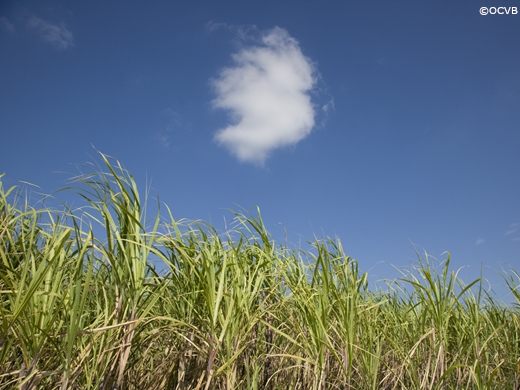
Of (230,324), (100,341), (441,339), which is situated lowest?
(100,341)

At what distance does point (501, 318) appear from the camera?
2.87 meters

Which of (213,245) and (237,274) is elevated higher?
(213,245)

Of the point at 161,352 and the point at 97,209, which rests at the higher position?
the point at 97,209

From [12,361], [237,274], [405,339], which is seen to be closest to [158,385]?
[237,274]

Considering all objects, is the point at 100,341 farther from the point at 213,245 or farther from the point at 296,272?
the point at 296,272

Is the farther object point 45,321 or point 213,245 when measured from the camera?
point 213,245

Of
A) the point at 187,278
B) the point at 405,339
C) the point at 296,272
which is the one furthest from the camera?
the point at 405,339

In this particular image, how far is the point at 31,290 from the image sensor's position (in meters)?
1.21

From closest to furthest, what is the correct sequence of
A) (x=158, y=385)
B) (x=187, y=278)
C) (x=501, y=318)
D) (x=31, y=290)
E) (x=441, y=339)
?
(x=31, y=290)
(x=187, y=278)
(x=158, y=385)
(x=441, y=339)
(x=501, y=318)

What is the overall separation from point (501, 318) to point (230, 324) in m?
2.30

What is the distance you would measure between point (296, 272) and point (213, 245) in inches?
25.1

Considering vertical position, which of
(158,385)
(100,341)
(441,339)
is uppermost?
(441,339)

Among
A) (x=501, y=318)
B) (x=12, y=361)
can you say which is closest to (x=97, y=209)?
(x=12, y=361)

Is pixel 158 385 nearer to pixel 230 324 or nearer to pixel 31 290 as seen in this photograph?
pixel 230 324
